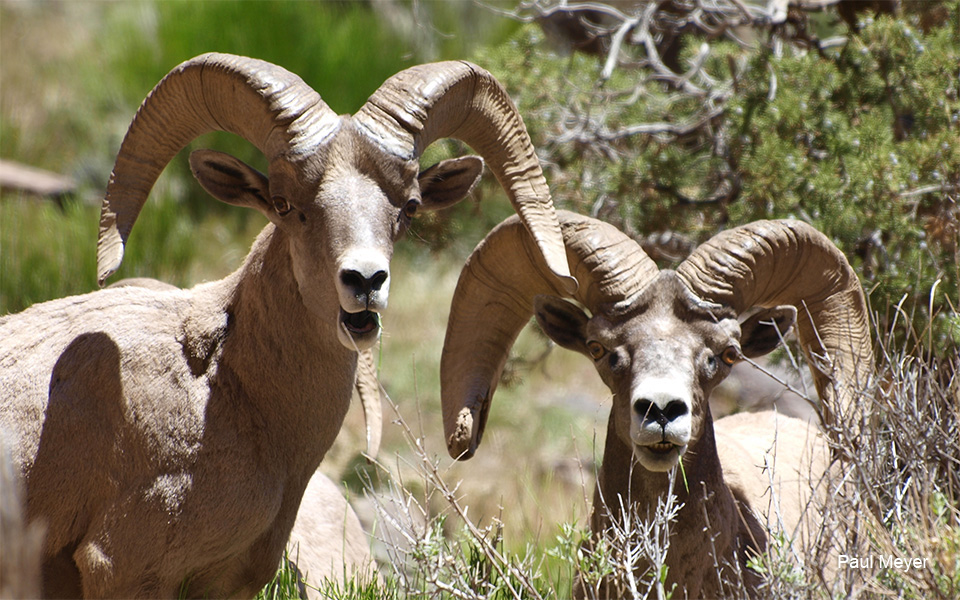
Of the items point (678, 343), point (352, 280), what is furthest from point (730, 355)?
point (352, 280)

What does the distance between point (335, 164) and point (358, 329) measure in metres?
0.67

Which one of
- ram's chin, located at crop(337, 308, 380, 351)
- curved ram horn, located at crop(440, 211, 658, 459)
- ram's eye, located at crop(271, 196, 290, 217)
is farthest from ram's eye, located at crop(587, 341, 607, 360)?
ram's eye, located at crop(271, 196, 290, 217)

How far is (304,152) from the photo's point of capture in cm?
409

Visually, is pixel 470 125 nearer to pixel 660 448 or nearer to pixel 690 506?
pixel 660 448

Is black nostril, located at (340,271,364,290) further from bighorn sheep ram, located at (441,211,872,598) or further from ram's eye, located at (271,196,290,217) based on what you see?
bighorn sheep ram, located at (441,211,872,598)

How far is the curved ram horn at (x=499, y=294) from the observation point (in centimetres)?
497

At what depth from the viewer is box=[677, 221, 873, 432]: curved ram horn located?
16.1ft

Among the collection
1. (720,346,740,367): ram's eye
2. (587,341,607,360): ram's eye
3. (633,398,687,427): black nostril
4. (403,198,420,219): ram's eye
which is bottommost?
(633,398,687,427): black nostril

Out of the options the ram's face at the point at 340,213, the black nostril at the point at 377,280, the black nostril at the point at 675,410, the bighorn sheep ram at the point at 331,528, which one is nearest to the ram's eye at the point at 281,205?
the ram's face at the point at 340,213

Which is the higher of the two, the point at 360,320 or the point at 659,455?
the point at 360,320

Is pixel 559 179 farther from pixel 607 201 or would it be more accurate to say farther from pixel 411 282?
pixel 411 282

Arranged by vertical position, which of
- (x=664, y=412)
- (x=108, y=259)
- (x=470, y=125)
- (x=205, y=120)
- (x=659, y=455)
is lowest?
(x=659, y=455)

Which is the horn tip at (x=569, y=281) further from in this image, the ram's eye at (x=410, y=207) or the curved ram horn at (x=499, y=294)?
the ram's eye at (x=410, y=207)

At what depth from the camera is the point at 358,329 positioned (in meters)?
3.94
